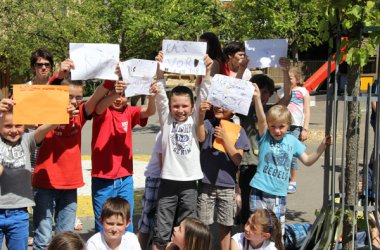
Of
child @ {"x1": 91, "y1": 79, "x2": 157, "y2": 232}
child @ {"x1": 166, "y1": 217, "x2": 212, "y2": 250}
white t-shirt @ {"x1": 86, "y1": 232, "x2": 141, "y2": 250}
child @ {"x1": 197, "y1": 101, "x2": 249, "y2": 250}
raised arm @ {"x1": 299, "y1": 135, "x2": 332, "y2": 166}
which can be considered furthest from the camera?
child @ {"x1": 197, "y1": 101, "x2": 249, "y2": 250}

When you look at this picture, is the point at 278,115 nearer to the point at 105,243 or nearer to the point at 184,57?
the point at 184,57

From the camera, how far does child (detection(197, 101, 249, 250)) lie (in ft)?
17.6

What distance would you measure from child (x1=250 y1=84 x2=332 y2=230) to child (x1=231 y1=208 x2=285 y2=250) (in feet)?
1.32

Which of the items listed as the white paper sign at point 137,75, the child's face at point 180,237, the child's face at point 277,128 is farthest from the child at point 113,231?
the child's face at point 277,128

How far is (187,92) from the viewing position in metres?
5.21

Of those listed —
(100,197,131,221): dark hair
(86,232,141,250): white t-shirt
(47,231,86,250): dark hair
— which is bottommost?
(86,232,141,250): white t-shirt

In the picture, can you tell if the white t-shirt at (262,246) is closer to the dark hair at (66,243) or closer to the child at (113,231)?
the child at (113,231)

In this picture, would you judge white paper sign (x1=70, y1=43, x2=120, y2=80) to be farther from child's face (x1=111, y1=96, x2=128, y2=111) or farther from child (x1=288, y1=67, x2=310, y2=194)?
child (x1=288, y1=67, x2=310, y2=194)

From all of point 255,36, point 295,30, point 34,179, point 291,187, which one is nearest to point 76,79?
point 34,179

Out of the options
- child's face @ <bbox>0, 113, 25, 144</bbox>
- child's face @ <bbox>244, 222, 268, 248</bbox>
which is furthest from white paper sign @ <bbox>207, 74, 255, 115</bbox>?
child's face @ <bbox>0, 113, 25, 144</bbox>

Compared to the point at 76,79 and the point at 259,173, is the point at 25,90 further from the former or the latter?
the point at 259,173

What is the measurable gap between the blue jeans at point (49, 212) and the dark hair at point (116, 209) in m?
0.65

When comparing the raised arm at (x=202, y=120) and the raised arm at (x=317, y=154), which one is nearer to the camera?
the raised arm at (x=317, y=154)

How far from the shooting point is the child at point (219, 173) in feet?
17.6
